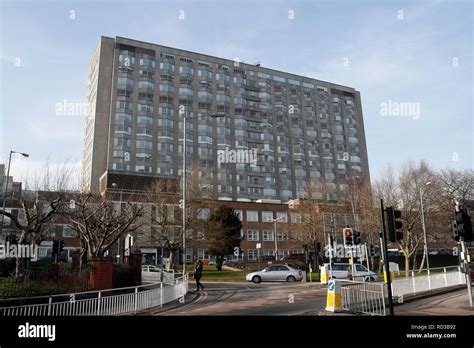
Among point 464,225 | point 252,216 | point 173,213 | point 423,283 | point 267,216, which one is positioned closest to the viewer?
point 464,225

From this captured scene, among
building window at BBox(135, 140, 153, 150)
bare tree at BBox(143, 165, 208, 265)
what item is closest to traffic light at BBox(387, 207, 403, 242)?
bare tree at BBox(143, 165, 208, 265)

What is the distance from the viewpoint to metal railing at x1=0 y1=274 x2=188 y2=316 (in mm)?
10141

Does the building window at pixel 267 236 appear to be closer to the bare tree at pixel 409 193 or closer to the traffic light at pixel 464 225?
the bare tree at pixel 409 193

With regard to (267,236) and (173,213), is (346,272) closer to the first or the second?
(173,213)

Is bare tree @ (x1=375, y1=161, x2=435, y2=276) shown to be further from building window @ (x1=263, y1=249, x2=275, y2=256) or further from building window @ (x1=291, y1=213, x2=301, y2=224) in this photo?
building window @ (x1=263, y1=249, x2=275, y2=256)

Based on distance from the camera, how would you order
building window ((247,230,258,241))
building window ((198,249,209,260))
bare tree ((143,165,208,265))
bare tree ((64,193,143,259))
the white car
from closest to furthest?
bare tree ((64,193,143,259)) → the white car → bare tree ((143,165,208,265)) → building window ((198,249,209,260)) → building window ((247,230,258,241))

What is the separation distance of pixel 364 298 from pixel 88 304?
9.36 metres

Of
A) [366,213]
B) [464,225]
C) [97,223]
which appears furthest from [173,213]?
[464,225]

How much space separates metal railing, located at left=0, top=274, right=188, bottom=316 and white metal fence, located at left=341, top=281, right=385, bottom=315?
23.9 feet

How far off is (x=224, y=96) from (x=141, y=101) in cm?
1956

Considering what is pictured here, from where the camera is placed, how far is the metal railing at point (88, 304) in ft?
33.3

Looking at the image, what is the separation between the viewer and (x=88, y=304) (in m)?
11.9

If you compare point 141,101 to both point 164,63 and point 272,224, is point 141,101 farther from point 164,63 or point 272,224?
point 272,224

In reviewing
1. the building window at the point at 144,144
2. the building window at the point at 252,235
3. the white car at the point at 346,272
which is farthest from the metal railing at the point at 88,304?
the building window at the point at 144,144
